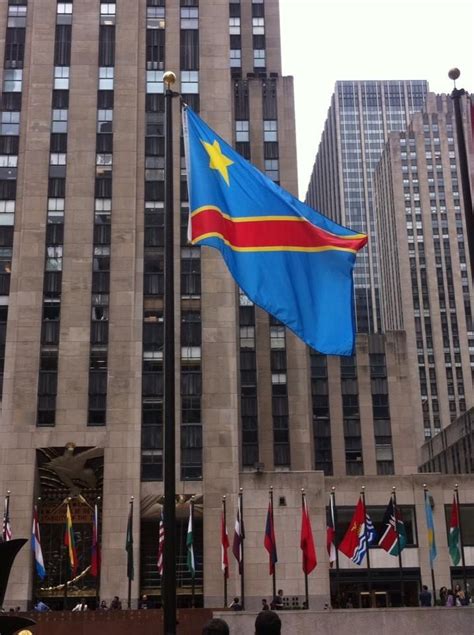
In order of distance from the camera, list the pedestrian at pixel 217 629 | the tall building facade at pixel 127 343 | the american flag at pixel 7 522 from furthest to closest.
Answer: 1. the tall building facade at pixel 127 343
2. the american flag at pixel 7 522
3. the pedestrian at pixel 217 629

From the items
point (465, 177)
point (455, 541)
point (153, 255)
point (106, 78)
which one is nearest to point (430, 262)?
point (106, 78)

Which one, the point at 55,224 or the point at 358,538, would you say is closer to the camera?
the point at 358,538

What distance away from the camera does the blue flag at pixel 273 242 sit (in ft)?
55.3

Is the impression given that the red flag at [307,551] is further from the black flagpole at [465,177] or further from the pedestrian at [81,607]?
the black flagpole at [465,177]

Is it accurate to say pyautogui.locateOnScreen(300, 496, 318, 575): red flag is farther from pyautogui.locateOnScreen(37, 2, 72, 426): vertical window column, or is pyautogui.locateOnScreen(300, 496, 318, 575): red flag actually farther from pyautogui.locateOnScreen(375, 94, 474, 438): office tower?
pyautogui.locateOnScreen(375, 94, 474, 438): office tower

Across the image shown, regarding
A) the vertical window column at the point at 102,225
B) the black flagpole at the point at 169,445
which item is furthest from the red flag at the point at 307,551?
the black flagpole at the point at 169,445

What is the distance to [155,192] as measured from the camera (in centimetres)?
6669

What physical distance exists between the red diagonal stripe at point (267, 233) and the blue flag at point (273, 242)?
0.07ft

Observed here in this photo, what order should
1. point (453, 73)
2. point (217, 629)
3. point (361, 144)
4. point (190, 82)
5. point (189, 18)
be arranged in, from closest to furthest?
point (217, 629) → point (453, 73) → point (190, 82) → point (189, 18) → point (361, 144)

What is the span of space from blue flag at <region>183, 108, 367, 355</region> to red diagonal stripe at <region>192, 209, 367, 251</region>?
0.02 meters

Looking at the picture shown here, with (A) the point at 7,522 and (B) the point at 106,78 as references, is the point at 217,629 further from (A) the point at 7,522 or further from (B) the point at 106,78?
(B) the point at 106,78

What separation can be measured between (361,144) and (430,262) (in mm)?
63225

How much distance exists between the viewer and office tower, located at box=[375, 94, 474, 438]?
12681 cm

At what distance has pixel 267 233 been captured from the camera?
17359 mm
